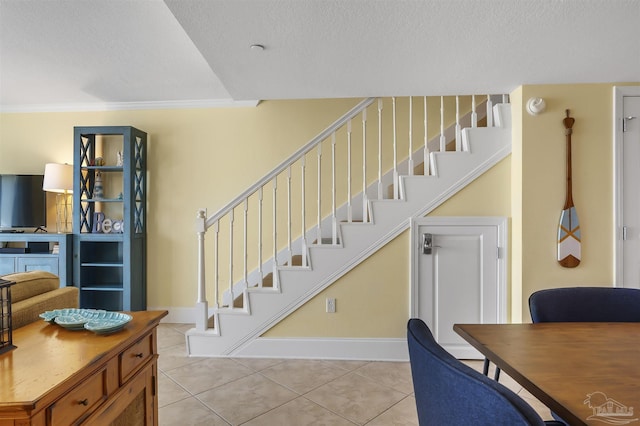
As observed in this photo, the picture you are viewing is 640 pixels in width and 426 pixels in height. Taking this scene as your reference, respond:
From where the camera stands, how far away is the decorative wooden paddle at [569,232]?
273cm

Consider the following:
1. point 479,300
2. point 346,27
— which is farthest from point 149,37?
point 479,300

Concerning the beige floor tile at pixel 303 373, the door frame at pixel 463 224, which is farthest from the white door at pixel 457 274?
the beige floor tile at pixel 303 373

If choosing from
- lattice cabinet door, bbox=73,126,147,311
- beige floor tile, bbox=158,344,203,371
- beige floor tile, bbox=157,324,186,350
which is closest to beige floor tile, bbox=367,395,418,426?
beige floor tile, bbox=158,344,203,371

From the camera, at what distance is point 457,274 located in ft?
9.80

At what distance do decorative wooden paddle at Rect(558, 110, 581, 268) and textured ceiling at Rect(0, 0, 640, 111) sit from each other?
2.09 feet

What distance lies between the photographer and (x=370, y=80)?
274 centimetres

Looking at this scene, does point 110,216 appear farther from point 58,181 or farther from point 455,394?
point 455,394

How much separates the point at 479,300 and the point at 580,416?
2338 mm

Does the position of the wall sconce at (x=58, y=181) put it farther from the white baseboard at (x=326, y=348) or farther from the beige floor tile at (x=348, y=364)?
the beige floor tile at (x=348, y=364)

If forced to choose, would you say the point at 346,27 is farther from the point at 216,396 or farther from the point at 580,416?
the point at 216,396

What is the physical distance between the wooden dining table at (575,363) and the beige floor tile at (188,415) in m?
1.64

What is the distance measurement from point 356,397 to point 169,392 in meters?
1.32

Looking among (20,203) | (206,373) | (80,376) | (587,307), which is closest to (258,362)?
(206,373)

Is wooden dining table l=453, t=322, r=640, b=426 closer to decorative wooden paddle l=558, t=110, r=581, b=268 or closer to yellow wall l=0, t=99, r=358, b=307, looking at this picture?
decorative wooden paddle l=558, t=110, r=581, b=268
